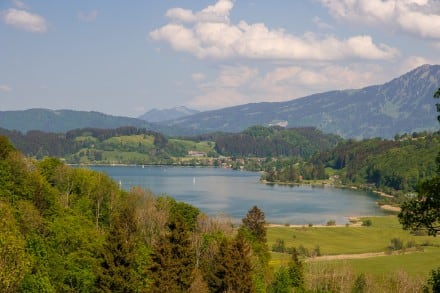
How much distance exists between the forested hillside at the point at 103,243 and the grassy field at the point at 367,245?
64.2 feet

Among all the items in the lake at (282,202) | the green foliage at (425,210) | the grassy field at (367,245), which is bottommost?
the grassy field at (367,245)

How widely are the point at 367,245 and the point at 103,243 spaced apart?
221 feet

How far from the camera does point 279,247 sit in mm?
80312

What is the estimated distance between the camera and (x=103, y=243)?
30.8 meters

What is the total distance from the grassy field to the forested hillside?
64.2 feet

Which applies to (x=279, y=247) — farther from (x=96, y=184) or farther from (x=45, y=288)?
(x=45, y=288)

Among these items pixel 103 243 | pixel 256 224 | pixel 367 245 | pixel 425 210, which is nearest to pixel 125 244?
pixel 103 243

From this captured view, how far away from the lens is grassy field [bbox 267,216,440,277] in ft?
225

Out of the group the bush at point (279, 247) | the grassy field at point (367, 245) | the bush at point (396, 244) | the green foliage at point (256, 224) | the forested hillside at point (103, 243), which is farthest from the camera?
the bush at point (396, 244)

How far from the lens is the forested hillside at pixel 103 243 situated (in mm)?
26812

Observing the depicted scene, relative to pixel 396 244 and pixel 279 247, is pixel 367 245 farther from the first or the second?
pixel 279 247

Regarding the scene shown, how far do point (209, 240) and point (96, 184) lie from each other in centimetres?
1705

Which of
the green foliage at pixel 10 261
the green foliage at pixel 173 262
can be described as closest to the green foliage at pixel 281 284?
the green foliage at pixel 173 262

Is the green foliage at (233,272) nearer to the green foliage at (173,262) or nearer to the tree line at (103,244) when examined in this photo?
the tree line at (103,244)
